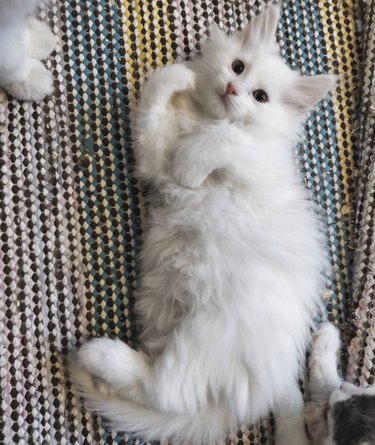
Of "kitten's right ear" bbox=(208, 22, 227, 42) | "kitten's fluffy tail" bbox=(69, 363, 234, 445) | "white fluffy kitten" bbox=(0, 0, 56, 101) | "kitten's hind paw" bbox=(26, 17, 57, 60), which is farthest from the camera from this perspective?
"kitten's right ear" bbox=(208, 22, 227, 42)

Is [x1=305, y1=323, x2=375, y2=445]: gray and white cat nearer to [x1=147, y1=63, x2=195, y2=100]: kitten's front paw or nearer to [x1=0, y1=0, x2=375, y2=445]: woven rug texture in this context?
[x1=0, y1=0, x2=375, y2=445]: woven rug texture

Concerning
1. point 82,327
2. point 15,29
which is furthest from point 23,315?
point 15,29

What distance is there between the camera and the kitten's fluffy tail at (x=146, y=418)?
122 centimetres

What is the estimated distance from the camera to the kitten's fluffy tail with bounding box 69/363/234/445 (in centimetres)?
122

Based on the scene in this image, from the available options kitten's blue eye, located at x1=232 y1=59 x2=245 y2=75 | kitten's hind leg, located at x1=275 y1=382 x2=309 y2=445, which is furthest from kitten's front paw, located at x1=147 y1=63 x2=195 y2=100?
kitten's hind leg, located at x1=275 y1=382 x2=309 y2=445

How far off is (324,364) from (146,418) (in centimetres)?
45

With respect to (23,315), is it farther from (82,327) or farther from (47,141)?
(47,141)

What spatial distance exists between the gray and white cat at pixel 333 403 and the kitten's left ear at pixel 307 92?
549 mm

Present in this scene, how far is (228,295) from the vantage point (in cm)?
121

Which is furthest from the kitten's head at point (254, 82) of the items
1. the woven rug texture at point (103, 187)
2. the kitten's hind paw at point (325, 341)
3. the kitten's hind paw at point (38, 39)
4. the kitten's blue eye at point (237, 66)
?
the kitten's hind paw at point (325, 341)

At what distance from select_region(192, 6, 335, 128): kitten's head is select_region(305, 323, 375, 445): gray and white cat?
0.55 m

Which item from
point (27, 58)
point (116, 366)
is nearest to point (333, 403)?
point (116, 366)

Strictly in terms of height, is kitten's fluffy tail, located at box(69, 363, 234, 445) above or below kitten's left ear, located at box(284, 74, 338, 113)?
below

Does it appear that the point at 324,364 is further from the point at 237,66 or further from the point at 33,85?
the point at 33,85
